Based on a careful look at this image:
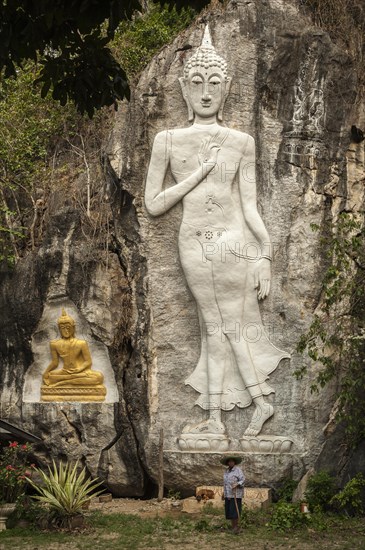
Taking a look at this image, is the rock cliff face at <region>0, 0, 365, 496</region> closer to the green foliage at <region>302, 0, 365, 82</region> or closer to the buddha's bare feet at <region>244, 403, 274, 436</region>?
the buddha's bare feet at <region>244, 403, 274, 436</region>

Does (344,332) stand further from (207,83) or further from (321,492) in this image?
(207,83)

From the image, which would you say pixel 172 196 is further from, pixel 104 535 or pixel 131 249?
pixel 104 535

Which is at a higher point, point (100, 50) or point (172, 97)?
point (172, 97)

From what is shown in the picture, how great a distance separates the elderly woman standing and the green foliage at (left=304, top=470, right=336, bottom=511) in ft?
3.50

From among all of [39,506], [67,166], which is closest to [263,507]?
[39,506]

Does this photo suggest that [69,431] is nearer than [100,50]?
No

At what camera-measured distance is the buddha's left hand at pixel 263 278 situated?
1509 centimetres

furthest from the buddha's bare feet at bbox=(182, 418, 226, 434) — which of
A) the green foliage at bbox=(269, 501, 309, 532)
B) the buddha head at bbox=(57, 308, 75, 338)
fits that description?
the buddha head at bbox=(57, 308, 75, 338)

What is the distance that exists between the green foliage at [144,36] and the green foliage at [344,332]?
214 inches

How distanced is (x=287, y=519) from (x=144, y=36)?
9.11 metres

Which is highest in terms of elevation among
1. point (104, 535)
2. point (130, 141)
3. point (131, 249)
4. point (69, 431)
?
point (130, 141)

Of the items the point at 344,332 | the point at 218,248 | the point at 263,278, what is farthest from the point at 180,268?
the point at 344,332

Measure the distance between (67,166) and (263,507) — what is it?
20.2 feet

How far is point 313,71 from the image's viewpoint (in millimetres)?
15523
